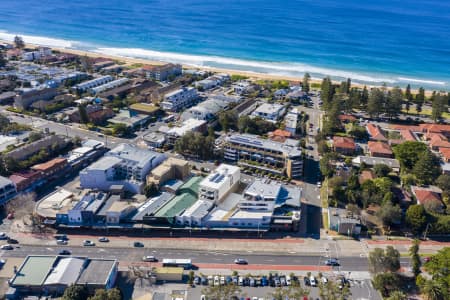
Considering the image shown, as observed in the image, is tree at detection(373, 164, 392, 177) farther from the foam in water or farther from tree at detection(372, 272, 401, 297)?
the foam in water

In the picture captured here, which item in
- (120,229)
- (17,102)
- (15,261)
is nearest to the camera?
(15,261)

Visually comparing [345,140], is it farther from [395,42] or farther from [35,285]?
[395,42]

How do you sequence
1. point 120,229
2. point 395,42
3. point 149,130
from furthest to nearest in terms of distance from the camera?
point 395,42 → point 149,130 → point 120,229

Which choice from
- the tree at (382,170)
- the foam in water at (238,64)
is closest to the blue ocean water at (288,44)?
the foam in water at (238,64)

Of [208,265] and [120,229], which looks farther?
[120,229]

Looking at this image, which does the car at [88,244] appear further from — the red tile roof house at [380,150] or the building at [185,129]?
the red tile roof house at [380,150]

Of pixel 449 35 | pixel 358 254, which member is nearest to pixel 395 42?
pixel 449 35
